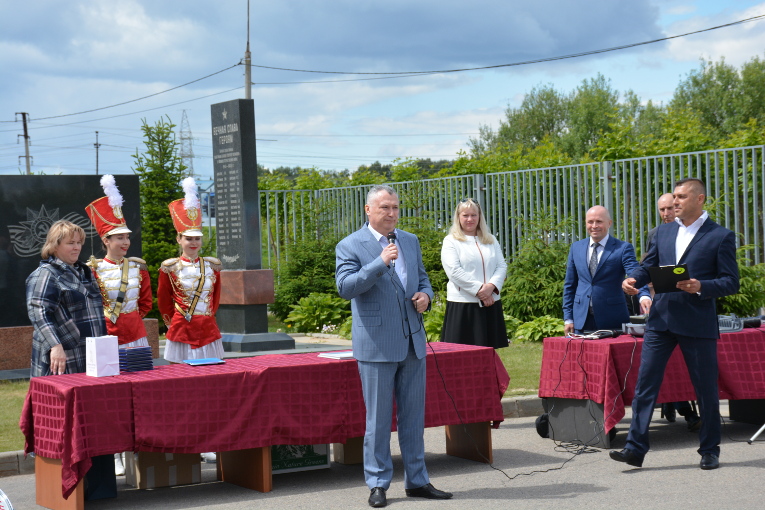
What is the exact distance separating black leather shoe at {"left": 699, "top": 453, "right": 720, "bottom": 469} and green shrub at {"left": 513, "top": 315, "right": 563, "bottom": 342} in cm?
696

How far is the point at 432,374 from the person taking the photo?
7055 mm

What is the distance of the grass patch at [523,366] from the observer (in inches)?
402

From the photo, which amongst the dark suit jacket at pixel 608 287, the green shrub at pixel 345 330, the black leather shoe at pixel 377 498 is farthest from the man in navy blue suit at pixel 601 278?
the green shrub at pixel 345 330

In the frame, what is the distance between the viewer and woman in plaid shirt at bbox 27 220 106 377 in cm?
646

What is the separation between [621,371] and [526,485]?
148cm

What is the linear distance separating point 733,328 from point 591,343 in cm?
141

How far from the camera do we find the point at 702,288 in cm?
684

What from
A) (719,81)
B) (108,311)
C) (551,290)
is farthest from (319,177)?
(719,81)

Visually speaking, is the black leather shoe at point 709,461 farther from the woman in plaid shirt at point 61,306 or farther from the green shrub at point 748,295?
the green shrub at point 748,295

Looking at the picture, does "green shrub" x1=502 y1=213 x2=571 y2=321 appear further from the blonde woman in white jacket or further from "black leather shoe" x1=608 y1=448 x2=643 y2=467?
"black leather shoe" x1=608 y1=448 x2=643 y2=467

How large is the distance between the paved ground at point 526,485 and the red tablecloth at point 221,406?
39cm

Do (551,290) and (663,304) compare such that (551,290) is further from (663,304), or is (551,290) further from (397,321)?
(397,321)

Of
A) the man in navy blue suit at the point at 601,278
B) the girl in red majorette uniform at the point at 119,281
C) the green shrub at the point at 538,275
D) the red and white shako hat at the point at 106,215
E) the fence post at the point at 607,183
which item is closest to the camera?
the girl in red majorette uniform at the point at 119,281

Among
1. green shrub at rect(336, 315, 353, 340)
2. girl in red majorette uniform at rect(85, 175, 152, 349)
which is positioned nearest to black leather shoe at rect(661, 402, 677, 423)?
girl in red majorette uniform at rect(85, 175, 152, 349)
